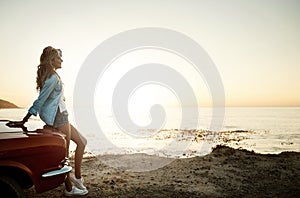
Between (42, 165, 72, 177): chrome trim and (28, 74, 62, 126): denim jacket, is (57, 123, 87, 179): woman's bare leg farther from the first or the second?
(42, 165, 72, 177): chrome trim

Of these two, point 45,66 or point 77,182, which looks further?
point 77,182

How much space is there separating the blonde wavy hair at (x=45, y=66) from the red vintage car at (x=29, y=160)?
3.20 feet

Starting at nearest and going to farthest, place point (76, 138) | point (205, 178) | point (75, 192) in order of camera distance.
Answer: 1. point (76, 138)
2. point (75, 192)
3. point (205, 178)

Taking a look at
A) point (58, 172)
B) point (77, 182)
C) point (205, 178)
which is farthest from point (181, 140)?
point (58, 172)

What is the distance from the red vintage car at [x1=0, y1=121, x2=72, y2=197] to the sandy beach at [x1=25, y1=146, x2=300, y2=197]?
66.3 inches

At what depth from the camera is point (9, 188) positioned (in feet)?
11.9

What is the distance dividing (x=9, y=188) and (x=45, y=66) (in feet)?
7.00

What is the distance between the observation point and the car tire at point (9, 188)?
11.8 feet

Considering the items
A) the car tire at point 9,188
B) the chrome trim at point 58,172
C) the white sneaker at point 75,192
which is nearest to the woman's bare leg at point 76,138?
the white sneaker at point 75,192

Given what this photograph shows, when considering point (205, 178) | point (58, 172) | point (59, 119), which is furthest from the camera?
point (205, 178)

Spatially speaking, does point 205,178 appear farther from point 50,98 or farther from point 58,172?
point 50,98

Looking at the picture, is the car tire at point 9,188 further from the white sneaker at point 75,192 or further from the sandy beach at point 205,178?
the sandy beach at point 205,178

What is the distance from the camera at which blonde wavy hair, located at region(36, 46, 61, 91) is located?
16.1 feet

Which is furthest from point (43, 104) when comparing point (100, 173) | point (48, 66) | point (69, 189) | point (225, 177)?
point (225, 177)
